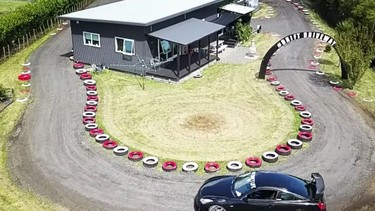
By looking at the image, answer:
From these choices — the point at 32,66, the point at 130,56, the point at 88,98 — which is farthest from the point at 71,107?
the point at 32,66

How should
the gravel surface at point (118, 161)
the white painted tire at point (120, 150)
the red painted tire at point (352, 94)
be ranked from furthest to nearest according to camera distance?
the red painted tire at point (352, 94) < the white painted tire at point (120, 150) < the gravel surface at point (118, 161)

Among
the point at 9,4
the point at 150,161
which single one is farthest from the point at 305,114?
the point at 9,4

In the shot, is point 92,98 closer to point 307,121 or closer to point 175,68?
point 175,68

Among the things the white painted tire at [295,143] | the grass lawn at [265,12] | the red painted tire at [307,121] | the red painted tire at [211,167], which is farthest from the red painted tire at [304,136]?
the grass lawn at [265,12]

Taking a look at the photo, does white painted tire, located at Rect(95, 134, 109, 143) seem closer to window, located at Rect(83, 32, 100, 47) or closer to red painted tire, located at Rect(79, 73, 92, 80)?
red painted tire, located at Rect(79, 73, 92, 80)

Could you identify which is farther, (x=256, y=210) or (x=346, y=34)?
(x=346, y=34)

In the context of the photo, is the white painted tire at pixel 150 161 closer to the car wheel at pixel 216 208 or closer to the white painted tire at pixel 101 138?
the white painted tire at pixel 101 138

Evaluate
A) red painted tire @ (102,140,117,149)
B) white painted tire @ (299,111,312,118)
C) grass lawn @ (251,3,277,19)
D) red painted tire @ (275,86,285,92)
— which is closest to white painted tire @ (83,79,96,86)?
red painted tire @ (102,140,117,149)

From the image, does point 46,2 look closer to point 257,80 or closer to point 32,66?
point 32,66
